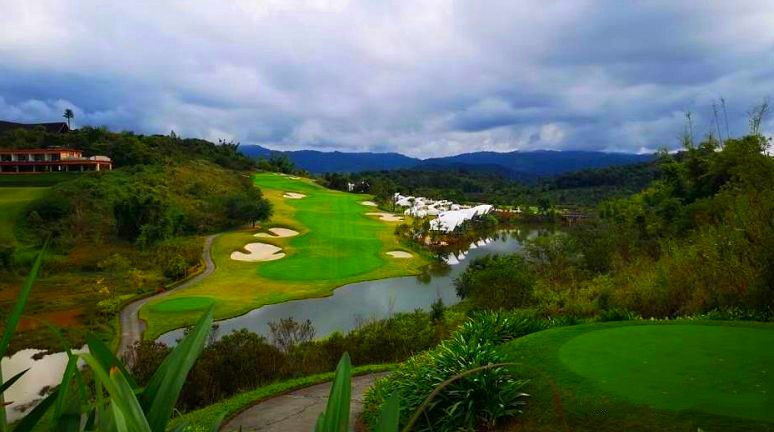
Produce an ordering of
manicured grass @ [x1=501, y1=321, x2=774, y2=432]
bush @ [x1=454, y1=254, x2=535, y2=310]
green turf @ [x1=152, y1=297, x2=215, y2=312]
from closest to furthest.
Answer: manicured grass @ [x1=501, y1=321, x2=774, y2=432] → bush @ [x1=454, y1=254, x2=535, y2=310] → green turf @ [x1=152, y1=297, x2=215, y2=312]

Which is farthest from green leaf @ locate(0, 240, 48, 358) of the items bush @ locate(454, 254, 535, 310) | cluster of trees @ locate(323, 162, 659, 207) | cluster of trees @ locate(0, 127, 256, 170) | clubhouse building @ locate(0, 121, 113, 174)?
cluster of trees @ locate(323, 162, 659, 207)

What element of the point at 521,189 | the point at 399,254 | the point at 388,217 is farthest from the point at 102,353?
the point at 521,189

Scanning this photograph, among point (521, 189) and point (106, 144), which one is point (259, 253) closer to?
point (106, 144)

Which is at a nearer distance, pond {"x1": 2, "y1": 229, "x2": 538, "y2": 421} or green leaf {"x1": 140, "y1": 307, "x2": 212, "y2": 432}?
green leaf {"x1": 140, "y1": 307, "x2": 212, "y2": 432}

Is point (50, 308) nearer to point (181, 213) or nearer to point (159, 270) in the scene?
point (159, 270)

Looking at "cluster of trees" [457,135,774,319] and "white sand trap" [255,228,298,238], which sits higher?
"cluster of trees" [457,135,774,319]

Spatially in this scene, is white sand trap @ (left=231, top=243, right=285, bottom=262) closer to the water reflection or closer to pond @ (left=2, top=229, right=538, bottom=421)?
pond @ (left=2, top=229, right=538, bottom=421)

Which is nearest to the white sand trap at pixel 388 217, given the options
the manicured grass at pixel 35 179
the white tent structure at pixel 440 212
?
the white tent structure at pixel 440 212
